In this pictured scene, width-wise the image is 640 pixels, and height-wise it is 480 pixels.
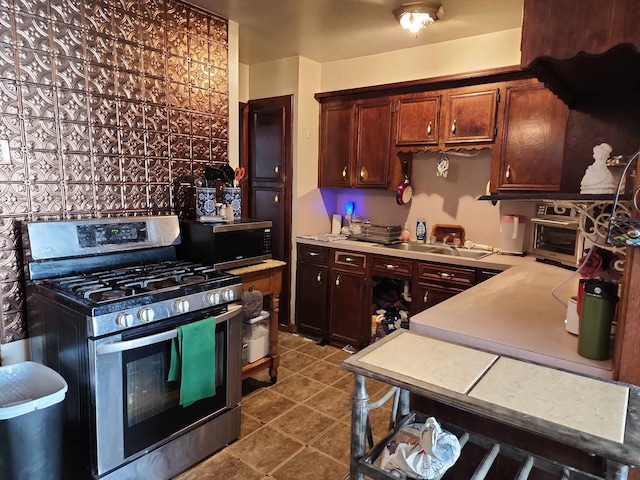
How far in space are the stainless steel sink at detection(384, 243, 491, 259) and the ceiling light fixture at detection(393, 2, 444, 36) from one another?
5.28ft

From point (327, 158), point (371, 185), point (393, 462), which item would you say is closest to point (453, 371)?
point (393, 462)

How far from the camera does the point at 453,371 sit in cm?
123

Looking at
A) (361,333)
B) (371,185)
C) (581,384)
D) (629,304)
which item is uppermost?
(371,185)

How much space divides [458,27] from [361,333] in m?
2.46

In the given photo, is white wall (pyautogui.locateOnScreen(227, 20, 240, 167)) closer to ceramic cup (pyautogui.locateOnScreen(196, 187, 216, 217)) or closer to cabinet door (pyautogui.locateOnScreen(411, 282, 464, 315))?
ceramic cup (pyautogui.locateOnScreen(196, 187, 216, 217))

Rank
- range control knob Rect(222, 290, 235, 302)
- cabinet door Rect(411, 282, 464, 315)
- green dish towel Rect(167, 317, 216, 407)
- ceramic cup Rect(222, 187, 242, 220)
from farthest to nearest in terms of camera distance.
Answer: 1. cabinet door Rect(411, 282, 464, 315)
2. ceramic cup Rect(222, 187, 242, 220)
3. range control knob Rect(222, 290, 235, 302)
4. green dish towel Rect(167, 317, 216, 407)

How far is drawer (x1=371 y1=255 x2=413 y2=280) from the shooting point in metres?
3.24

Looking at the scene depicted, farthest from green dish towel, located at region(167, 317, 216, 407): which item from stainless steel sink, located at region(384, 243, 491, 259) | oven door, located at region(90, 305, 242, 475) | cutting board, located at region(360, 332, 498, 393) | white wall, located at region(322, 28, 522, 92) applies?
white wall, located at region(322, 28, 522, 92)

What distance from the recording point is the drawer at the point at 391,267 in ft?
10.6

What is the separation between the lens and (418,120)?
337 centimetres

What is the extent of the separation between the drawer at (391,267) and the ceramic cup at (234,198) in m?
1.20

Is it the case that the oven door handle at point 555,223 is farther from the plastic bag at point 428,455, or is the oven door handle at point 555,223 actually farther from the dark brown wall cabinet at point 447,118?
the plastic bag at point 428,455

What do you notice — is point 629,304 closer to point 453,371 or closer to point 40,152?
point 453,371

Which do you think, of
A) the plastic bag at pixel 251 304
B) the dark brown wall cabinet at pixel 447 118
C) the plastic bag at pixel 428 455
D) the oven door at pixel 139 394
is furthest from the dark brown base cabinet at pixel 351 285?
the plastic bag at pixel 428 455
